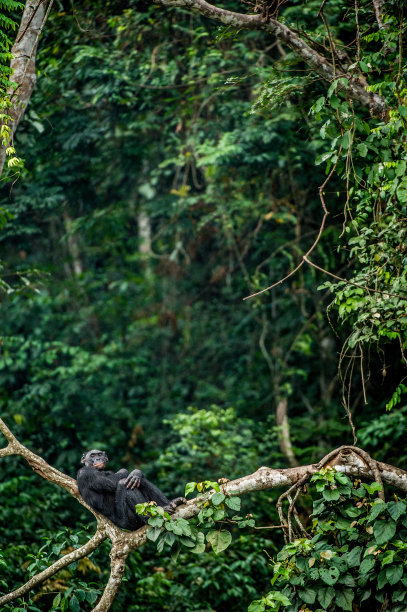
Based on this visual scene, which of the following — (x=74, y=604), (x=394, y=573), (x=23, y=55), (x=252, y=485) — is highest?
(x=23, y=55)

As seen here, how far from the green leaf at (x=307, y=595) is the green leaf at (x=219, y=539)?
1.82 ft

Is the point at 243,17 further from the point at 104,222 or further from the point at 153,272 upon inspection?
the point at 153,272

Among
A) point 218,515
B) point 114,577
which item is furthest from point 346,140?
point 114,577

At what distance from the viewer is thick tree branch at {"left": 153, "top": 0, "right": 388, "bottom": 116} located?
17.6ft

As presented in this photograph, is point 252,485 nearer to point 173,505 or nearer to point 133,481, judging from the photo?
point 173,505

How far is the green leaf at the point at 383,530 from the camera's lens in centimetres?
413

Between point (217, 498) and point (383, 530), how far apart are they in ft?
3.46

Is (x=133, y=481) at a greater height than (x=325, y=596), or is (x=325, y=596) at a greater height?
(x=133, y=481)

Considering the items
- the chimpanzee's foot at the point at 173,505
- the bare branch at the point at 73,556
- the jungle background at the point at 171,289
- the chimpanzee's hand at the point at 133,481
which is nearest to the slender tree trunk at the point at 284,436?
the jungle background at the point at 171,289

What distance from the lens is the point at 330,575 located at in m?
4.23

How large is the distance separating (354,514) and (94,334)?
10.0m

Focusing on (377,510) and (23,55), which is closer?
(377,510)

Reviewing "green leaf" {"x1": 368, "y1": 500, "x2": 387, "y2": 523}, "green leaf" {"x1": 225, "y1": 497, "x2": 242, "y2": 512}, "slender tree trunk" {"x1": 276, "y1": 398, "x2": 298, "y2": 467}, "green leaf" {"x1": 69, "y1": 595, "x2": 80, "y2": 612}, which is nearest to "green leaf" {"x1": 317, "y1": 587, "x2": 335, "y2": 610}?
"green leaf" {"x1": 368, "y1": 500, "x2": 387, "y2": 523}

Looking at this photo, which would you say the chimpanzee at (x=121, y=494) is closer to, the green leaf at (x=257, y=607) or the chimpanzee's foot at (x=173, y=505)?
the chimpanzee's foot at (x=173, y=505)
